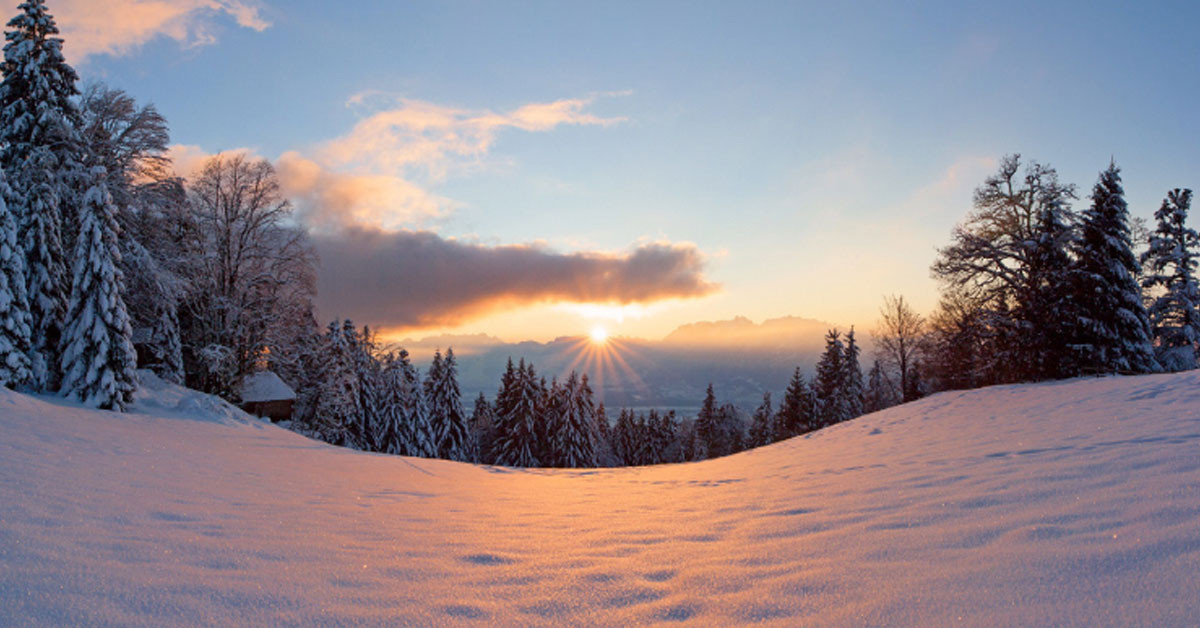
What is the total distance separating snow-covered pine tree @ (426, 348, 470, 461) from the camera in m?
49.4

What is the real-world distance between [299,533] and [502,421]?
162ft

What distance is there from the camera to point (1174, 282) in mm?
25500

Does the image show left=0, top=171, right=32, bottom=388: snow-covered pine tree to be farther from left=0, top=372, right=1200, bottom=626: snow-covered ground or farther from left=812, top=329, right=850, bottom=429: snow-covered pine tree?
left=812, top=329, right=850, bottom=429: snow-covered pine tree

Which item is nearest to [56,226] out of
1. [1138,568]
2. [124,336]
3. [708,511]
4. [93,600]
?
[124,336]

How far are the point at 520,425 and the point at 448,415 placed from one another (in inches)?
278

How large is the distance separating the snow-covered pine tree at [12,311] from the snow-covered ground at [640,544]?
872cm

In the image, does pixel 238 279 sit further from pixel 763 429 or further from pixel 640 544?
pixel 763 429

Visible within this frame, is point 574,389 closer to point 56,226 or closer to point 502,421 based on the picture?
point 502,421

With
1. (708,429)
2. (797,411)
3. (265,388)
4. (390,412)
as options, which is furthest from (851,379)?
(265,388)

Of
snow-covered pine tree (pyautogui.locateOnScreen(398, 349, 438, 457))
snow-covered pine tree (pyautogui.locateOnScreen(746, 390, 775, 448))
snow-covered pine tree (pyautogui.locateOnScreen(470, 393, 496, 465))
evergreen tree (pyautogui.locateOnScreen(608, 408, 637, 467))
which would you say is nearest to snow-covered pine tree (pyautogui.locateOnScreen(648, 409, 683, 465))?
evergreen tree (pyautogui.locateOnScreen(608, 408, 637, 467))

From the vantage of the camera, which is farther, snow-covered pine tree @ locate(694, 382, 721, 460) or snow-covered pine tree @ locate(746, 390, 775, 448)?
snow-covered pine tree @ locate(694, 382, 721, 460)

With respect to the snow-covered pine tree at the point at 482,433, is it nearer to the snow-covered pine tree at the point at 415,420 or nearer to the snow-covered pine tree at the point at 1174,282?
the snow-covered pine tree at the point at 415,420

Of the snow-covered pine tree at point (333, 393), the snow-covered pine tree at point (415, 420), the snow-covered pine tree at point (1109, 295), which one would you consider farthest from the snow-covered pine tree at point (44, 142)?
the snow-covered pine tree at point (1109, 295)

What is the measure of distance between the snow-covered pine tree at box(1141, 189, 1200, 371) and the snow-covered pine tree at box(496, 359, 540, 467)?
140 ft
